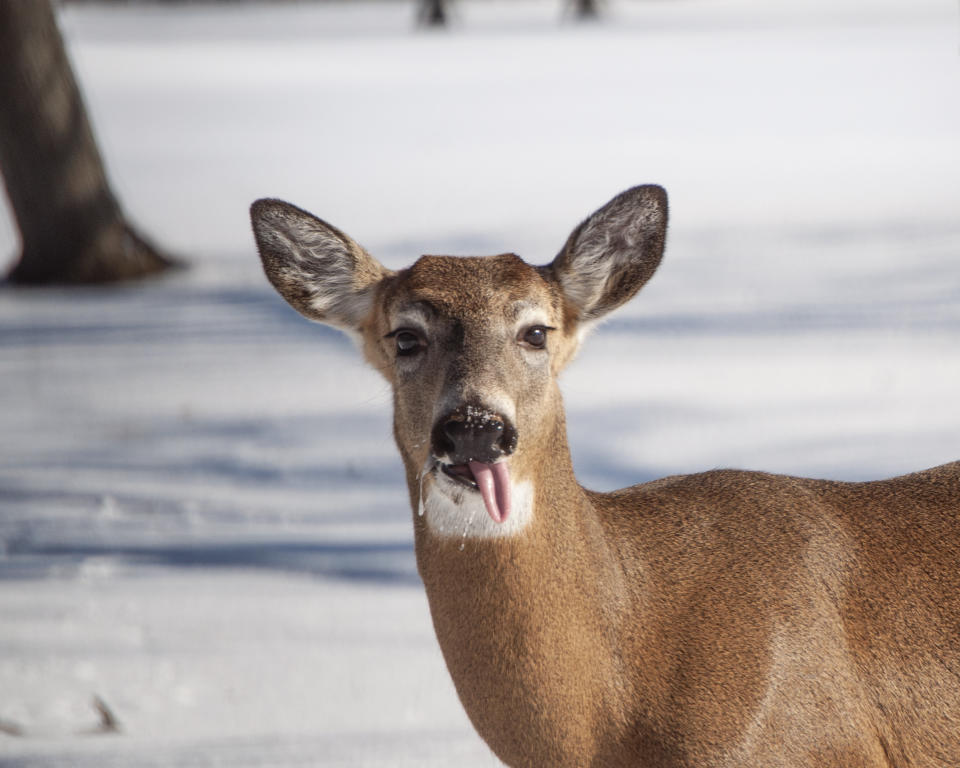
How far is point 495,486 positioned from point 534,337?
326 millimetres

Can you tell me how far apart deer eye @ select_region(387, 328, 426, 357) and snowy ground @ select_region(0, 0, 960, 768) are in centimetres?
30

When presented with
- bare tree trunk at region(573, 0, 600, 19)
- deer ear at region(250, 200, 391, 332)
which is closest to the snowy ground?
deer ear at region(250, 200, 391, 332)

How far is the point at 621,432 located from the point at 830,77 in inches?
432

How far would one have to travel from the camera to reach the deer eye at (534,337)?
2.58 m

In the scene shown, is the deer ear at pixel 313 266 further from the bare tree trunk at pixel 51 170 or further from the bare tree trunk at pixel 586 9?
the bare tree trunk at pixel 586 9

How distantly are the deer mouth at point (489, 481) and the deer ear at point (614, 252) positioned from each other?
0.50m

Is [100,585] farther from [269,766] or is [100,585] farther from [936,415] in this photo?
[936,415]

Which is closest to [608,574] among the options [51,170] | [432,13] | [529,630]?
[529,630]

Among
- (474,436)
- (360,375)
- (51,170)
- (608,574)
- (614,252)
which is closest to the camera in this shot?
(474,436)

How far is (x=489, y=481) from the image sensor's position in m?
2.39

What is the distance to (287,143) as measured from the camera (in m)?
13.8

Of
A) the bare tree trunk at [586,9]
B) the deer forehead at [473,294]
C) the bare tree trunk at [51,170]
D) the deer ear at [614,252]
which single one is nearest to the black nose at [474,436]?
the deer forehead at [473,294]

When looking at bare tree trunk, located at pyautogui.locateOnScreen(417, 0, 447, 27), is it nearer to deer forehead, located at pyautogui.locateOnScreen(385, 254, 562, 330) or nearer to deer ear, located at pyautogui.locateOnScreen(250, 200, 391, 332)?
deer ear, located at pyautogui.locateOnScreen(250, 200, 391, 332)

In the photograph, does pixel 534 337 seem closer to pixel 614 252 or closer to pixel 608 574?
pixel 614 252
